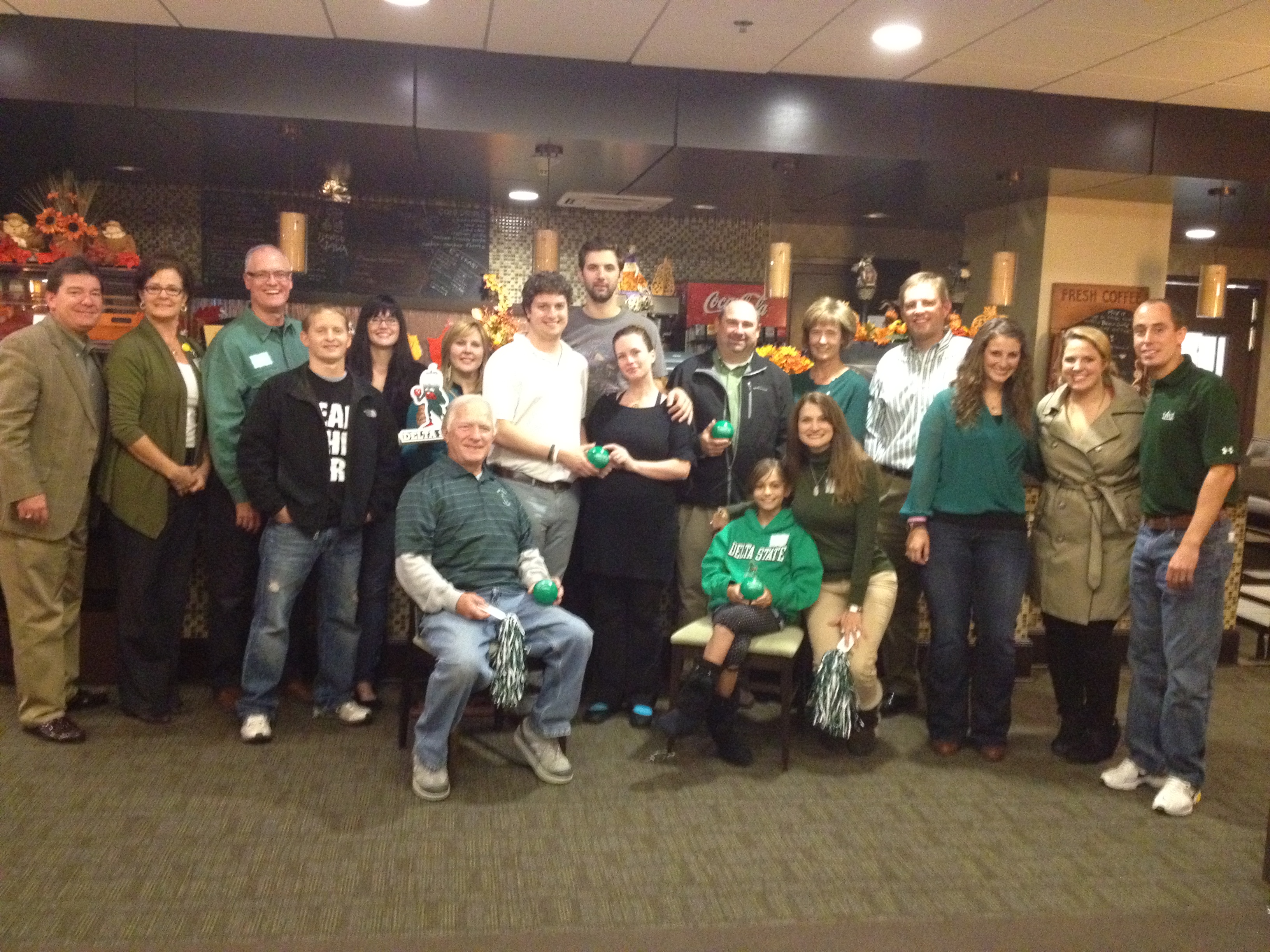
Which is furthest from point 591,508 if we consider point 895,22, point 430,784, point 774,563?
point 895,22

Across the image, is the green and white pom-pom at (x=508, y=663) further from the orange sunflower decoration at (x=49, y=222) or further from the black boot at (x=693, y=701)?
the orange sunflower decoration at (x=49, y=222)

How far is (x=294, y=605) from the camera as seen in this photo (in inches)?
138

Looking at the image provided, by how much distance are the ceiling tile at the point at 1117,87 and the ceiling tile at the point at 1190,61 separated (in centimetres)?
5

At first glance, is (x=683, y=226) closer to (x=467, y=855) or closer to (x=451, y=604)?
(x=451, y=604)

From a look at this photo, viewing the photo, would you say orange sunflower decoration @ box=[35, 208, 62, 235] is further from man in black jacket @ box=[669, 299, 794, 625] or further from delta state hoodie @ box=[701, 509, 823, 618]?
delta state hoodie @ box=[701, 509, 823, 618]

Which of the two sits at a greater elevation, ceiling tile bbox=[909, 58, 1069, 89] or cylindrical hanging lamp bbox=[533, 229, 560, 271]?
ceiling tile bbox=[909, 58, 1069, 89]

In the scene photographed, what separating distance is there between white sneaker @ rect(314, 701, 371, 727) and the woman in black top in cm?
79

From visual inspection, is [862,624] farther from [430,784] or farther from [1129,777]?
[430,784]

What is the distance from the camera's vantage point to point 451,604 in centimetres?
298

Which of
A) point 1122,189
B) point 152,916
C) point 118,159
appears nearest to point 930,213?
point 1122,189

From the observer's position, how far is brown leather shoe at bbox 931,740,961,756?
339 centimetres

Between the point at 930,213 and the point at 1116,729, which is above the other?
the point at 930,213

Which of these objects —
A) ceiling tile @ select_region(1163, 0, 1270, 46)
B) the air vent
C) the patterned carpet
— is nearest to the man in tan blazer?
the patterned carpet

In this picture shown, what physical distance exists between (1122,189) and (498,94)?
3.49 m
